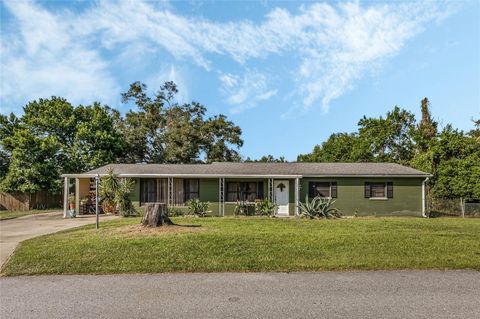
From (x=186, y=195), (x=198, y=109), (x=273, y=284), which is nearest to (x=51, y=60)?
(x=186, y=195)

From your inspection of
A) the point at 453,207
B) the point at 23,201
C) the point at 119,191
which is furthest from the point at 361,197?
the point at 23,201

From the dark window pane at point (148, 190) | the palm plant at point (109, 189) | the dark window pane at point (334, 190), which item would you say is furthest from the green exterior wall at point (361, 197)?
the palm plant at point (109, 189)

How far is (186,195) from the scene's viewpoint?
1856 cm

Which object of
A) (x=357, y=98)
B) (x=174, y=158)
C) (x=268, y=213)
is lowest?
(x=268, y=213)

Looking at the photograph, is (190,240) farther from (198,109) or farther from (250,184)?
(198,109)

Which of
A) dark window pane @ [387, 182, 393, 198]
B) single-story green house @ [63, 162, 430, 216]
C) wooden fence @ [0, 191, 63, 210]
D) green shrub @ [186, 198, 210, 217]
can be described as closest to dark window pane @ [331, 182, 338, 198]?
single-story green house @ [63, 162, 430, 216]

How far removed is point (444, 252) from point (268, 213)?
10313mm

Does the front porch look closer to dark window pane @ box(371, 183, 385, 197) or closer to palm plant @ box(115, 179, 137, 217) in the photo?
palm plant @ box(115, 179, 137, 217)

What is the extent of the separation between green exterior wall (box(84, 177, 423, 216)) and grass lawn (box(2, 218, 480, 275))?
855 cm

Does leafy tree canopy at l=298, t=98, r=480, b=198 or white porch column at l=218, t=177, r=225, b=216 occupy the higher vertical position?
leafy tree canopy at l=298, t=98, r=480, b=198

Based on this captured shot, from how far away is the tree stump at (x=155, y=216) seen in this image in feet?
32.8

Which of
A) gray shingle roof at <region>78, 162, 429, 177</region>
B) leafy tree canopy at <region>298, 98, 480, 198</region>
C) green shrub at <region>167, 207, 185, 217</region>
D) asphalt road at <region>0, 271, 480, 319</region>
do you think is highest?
leafy tree canopy at <region>298, 98, 480, 198</region>

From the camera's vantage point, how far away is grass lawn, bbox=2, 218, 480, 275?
6379 millimetres

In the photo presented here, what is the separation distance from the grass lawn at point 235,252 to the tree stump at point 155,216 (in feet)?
1.22
